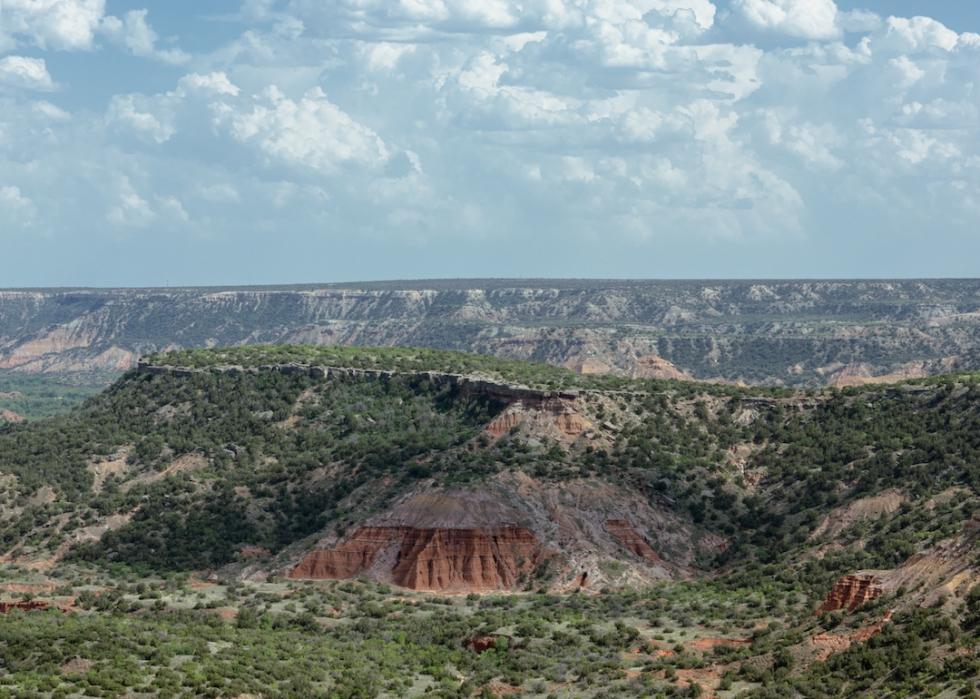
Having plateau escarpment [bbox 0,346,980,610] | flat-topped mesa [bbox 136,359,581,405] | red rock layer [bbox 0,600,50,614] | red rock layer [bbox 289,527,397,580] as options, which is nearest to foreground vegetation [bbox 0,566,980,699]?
red rock layer [bbox 0,600,50,614]

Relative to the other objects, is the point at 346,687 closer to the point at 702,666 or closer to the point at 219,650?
the point at 219,650

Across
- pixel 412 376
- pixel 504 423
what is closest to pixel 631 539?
pixel 504 423

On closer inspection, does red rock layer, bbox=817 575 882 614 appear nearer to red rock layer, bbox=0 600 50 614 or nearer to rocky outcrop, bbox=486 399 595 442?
red rock layer, bbox=0 600 50 614

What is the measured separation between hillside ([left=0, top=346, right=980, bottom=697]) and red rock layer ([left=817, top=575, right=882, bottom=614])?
14cm

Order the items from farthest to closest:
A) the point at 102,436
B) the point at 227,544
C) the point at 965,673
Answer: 1. the point at 102,436
2. the point at 227,544
3. the point at 965,673

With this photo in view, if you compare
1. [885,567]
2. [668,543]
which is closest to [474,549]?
[668,543]

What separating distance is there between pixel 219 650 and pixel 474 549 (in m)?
34.9

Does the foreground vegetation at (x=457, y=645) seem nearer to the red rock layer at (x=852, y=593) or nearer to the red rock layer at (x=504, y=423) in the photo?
the red rock layer at (x=852, y=593)

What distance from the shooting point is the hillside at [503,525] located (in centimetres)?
7381

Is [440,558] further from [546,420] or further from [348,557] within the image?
[546,420]

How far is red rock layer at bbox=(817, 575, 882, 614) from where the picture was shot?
74.8 meters

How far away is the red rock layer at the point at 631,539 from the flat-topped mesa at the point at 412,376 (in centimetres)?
1677

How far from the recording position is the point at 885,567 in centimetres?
8969

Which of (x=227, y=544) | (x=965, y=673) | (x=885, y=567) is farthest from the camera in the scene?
(x=227, y=544)
